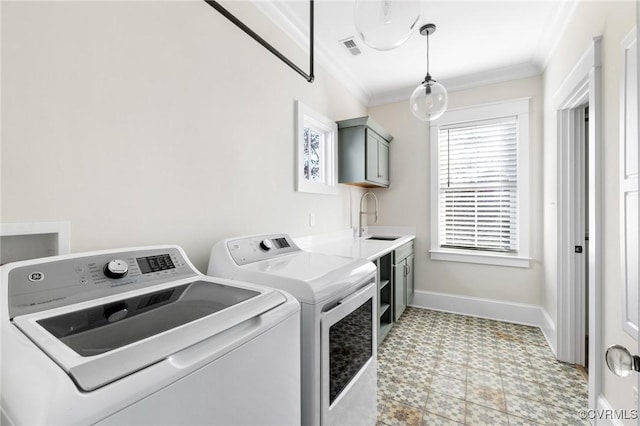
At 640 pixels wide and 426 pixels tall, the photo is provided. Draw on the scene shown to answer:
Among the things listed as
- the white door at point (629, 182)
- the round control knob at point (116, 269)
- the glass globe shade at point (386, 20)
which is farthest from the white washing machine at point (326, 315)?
the white door at point (629, 182)

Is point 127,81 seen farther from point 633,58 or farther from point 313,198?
point 633,58

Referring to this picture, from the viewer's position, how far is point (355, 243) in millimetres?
2824

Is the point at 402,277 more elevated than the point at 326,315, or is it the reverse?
the point at 326,315

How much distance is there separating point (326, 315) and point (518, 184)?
2953mm

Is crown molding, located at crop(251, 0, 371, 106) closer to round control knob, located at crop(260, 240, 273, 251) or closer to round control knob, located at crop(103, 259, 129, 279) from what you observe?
round control knob, located at crop(260, 240, 273, 251)

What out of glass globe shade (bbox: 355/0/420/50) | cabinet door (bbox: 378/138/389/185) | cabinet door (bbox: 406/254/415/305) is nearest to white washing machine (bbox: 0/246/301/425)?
Result: glass globe shade (bbox: 355/0/420/50)

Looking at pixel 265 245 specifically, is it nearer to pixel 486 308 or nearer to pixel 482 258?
pixel 482 258

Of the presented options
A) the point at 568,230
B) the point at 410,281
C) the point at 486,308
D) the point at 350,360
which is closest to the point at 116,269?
the point at 350,360

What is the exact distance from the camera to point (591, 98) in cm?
168

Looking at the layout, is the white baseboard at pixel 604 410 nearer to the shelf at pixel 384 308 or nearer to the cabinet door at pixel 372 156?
the shelf at pixel 384 308

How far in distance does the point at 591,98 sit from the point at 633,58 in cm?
46

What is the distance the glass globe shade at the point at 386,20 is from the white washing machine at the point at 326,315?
989 mm

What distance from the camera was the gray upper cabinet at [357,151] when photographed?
296 centimetres

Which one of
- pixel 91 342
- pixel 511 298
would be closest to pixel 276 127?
pixel 91 342
